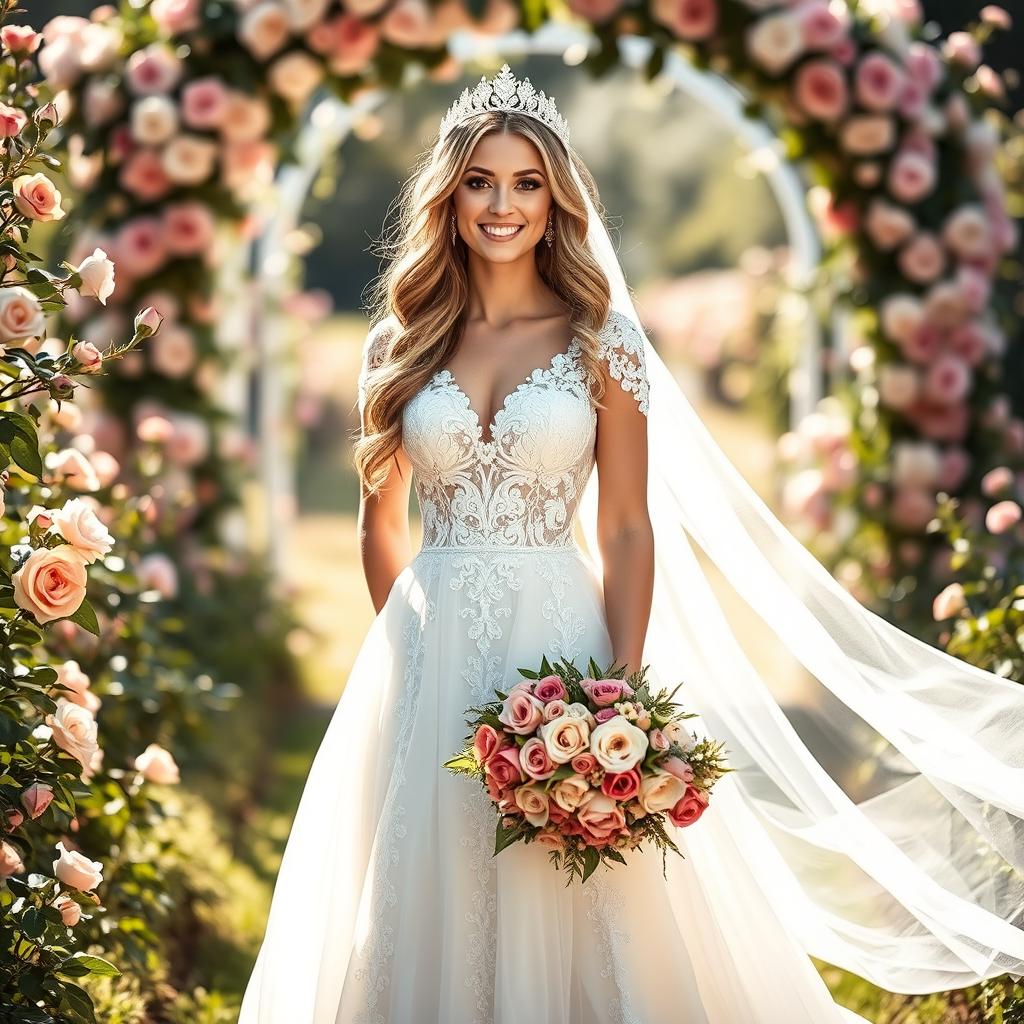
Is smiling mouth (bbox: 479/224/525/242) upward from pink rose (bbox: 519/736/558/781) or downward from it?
upward

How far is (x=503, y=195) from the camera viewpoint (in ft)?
11.2

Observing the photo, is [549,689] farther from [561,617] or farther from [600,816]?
[561,617]

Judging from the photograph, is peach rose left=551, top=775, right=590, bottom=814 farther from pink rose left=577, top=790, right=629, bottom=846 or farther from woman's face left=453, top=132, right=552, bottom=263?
woman's face left=453, top=132, right=552, bottom=263

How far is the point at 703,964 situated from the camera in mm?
3283

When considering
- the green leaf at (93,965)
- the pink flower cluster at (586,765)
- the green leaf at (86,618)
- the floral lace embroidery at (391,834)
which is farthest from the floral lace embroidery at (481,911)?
the green leaf at (86,618)

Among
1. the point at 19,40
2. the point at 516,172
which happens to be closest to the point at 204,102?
the point at 19,40

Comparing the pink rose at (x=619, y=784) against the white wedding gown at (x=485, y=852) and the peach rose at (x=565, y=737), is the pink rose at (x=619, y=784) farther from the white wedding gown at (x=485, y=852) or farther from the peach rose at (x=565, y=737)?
the white wedding gown at (x=485, y=852)

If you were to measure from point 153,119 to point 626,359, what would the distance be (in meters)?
3.50

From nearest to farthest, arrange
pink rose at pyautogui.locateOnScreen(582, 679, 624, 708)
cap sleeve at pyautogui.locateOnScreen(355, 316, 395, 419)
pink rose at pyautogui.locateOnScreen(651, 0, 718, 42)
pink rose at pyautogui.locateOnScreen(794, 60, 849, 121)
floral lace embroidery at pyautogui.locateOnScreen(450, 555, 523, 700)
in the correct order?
pink rose at pyautogui.locateOnScreen(582, 679, 624, 708)
floral lace embroidery at pyautogui.locateOnScreen(450, 555, 523, 700)
cap sleeve at pyautogui.locateOnScreen(355, 316, 395, 419)
pink rose at pyautogui.locateOnScreen(651, 0, 718, 42)
pink rose at pyautogui.locateOnScreen(794, 60, 849, 121)

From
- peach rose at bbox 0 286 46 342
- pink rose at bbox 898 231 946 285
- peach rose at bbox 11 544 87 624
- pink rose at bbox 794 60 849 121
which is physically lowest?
peach rose at bbox 11 544 87 624

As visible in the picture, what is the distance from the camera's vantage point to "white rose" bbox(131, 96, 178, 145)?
20.3 ft

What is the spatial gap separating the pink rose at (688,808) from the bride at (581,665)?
33 cm

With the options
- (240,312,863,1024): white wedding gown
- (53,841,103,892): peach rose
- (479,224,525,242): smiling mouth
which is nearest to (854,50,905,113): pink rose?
(240,312,863,1024): white wedding gown

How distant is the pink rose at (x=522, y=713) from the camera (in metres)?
2.90
